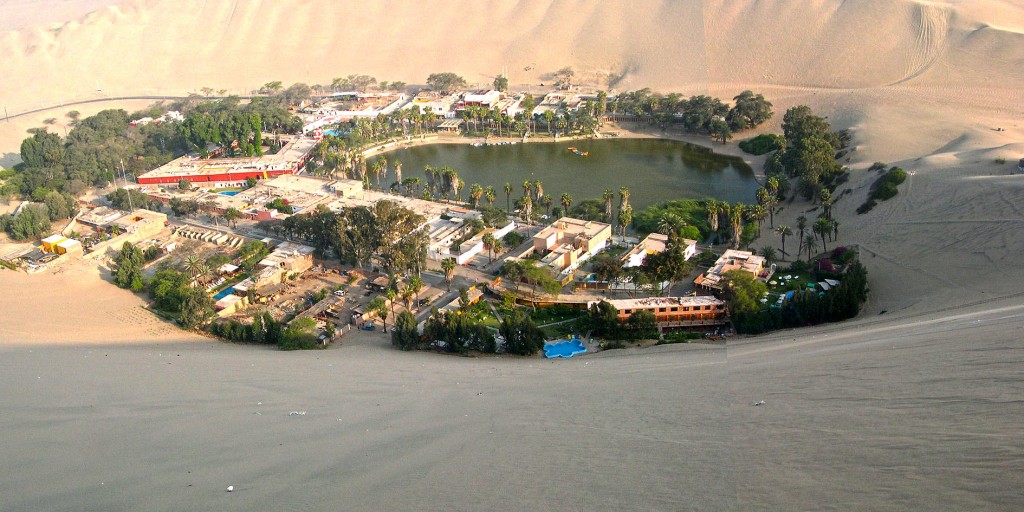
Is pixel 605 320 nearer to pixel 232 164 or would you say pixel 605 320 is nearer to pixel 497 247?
pixel 497 247

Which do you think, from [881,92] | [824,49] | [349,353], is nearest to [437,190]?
[349,353]

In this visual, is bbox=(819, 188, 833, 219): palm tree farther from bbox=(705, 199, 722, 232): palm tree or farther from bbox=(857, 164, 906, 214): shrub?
bbox=(705, 199, 722, 232): palm tree

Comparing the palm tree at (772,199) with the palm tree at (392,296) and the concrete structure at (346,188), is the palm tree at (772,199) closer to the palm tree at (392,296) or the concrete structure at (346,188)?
the palm tree at (392,296)

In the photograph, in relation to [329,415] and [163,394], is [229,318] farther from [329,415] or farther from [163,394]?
[329,415]

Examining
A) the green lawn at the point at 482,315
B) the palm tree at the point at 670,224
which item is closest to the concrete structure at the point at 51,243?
the green lawn at the point at 482,315

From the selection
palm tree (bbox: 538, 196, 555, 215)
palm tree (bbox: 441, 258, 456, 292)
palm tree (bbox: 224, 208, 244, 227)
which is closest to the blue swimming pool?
palm tree (bbox: 441, 258, 456, 292)

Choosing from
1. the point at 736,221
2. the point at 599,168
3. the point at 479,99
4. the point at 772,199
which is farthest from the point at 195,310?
the point at 479,99
